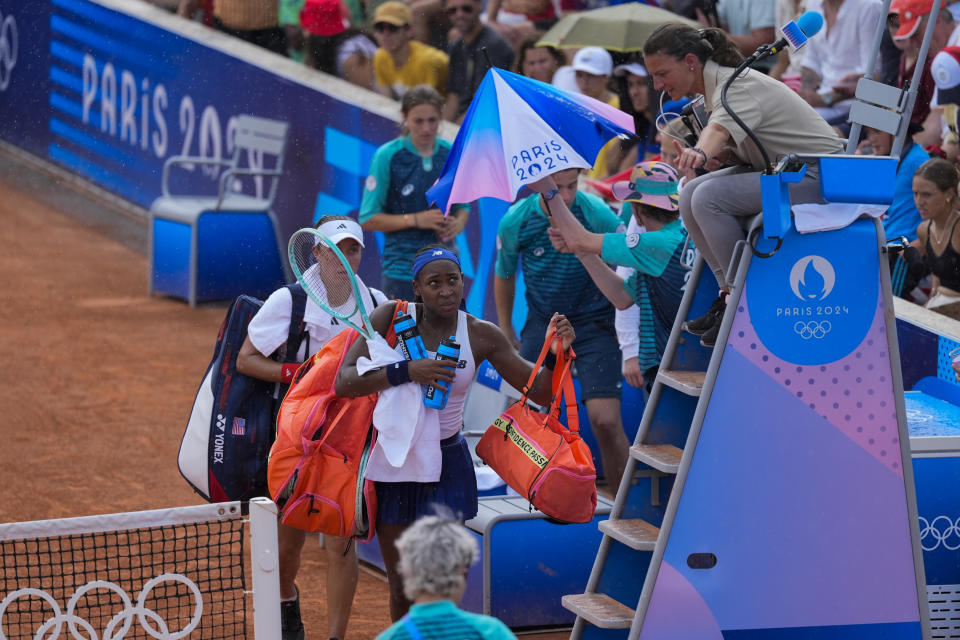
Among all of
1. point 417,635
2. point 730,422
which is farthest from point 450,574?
point 730,422

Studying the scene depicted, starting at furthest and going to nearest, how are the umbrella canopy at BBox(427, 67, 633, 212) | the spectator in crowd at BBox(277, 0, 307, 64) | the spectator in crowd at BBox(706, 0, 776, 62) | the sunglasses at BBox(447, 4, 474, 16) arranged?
the spectator in crowd at BBox(277, 0, 307, 64) < the sunglasses at BBox(447, 4, 474, 16) < the spectator in crowd at BBox(706, 0, 776, 62) < the umbrella canopy at BBox(427, 67, 633, 212)

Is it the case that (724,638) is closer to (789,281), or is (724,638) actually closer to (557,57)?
(789,281)

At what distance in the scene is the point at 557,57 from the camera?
12242 millimetres

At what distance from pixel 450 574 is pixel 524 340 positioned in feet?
16.0

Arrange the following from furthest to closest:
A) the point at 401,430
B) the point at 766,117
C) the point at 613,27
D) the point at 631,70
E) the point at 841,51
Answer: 1. the point at 613,27
2. the point at 631,70
3. the point at 841,51
4. the point at 401,430
5. the point at 766,117

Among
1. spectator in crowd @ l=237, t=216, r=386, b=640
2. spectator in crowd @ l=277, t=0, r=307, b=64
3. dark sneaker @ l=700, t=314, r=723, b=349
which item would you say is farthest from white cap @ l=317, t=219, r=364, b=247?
spectator in crowd @ l=277, t=0, r=307, b=64

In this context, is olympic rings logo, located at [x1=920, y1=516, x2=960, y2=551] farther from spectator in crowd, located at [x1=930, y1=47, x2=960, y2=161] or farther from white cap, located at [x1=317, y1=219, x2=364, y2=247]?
spectator in crowd, located at [x1=930, y1=47, x2=960, y2=161]

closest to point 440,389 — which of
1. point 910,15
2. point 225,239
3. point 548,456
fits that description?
point 548,456

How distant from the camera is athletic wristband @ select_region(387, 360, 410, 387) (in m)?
5.59

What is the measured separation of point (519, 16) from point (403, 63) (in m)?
1.22

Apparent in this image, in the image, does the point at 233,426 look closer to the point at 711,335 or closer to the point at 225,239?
the point at 711,335

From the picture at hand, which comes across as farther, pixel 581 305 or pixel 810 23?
pixel 581 305

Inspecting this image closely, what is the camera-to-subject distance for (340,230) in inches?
263

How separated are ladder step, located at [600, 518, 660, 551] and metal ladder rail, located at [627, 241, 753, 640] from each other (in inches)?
2.9
